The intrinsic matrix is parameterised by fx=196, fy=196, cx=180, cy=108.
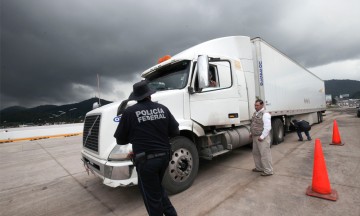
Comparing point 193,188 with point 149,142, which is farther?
point 193,188

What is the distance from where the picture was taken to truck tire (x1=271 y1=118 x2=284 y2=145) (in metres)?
7.11

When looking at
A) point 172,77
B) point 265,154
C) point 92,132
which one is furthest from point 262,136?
point 92,132

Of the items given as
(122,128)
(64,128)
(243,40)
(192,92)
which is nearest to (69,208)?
(122,128)

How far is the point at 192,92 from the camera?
3.92 m

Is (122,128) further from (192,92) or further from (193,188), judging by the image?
(193,188)

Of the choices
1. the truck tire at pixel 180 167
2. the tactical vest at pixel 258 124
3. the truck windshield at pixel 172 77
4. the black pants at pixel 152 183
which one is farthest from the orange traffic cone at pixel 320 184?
the truck windshield at pixel 172 77

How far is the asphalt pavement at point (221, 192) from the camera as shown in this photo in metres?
2.91

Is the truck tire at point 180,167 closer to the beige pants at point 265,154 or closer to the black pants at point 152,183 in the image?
the black pants at point 152,183

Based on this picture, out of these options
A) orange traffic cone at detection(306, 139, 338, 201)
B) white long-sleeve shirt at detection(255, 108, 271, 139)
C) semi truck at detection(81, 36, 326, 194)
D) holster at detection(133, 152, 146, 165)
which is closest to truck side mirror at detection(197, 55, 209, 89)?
semi truck at detection(81, 36, 326, 194)

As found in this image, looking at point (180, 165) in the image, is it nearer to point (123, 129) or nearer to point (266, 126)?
point (123, 129)

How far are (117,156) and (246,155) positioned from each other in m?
4.40

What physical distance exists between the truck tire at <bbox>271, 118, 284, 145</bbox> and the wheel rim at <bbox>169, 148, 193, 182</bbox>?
4.58 meters

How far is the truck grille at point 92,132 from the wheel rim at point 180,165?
4.33ft

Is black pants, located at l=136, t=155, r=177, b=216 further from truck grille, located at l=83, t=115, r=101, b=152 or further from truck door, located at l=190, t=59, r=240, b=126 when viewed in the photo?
truck door, located at l=190, t=59, r=240, b=126
